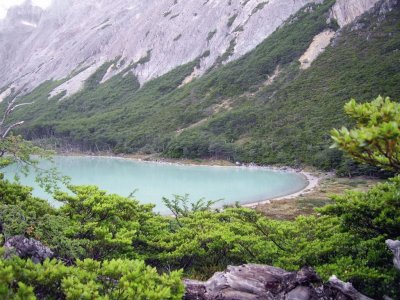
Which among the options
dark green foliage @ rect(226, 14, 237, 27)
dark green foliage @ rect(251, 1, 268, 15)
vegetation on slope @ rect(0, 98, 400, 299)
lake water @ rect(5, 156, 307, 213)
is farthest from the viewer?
dark green foliage @ rect(226, 14, 237, 27)

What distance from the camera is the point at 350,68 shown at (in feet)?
300

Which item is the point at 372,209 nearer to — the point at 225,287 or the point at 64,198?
the point at 225,287

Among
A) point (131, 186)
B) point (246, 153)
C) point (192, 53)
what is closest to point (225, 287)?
point (131, 186)


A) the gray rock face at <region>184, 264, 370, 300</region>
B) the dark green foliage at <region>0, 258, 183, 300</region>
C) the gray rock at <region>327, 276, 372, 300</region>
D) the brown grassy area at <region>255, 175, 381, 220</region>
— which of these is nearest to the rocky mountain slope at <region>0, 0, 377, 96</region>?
the brown grassy area at <region>255, 175, 381, 220</region>

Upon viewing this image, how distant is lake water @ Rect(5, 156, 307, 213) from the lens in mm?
43475

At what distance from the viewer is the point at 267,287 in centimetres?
720

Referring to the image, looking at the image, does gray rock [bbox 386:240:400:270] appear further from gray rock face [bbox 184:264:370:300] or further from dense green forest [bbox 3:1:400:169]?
dense green forest [bbox 3:1:400:169]

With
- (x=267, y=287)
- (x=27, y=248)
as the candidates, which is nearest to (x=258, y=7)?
(x=27, y=248)

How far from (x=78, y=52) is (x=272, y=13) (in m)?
108

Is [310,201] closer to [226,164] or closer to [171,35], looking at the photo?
[226,164]

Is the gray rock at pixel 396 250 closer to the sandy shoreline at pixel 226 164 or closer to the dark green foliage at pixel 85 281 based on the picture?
the dark green foliage at pixel 85 281

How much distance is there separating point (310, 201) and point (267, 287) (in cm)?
3242

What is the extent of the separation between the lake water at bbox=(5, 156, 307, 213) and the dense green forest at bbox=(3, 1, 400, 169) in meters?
10.8

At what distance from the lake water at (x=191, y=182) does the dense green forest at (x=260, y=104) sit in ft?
35.3
